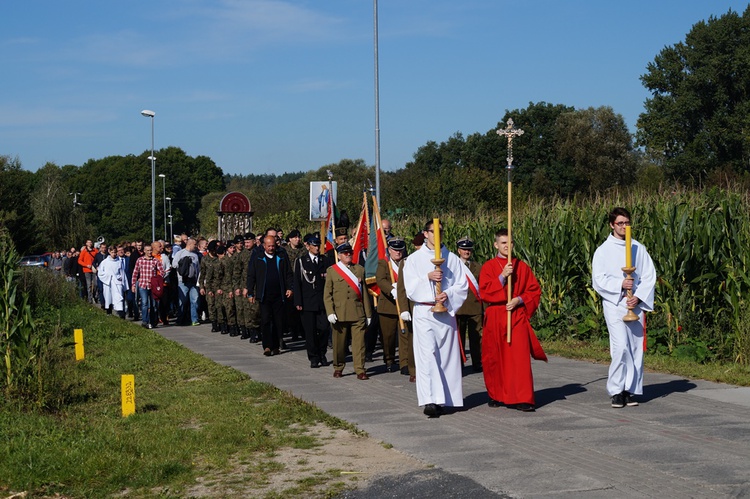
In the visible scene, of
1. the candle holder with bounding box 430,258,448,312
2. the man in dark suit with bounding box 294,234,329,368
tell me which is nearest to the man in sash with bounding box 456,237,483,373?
the man in dark suit with bounding box 294,234,329,368

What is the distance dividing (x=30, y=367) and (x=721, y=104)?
52763mm

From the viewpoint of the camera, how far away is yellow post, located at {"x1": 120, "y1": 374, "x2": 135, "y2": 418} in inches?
433

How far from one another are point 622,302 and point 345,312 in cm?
435

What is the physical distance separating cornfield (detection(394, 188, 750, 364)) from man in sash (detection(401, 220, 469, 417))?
4.93m

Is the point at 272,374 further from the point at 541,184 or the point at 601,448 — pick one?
the point at 541,184

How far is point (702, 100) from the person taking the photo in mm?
58844

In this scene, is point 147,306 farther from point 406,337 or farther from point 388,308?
point 406,337

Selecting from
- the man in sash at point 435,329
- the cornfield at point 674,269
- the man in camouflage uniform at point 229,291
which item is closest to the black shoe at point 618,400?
the man in sash at point 435,329

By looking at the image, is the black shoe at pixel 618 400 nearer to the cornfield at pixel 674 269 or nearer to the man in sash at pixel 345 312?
the cornfield at pixel 674 269

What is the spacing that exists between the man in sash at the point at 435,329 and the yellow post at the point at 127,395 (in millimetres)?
2990

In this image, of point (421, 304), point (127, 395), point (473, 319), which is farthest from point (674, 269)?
point (127, 395)

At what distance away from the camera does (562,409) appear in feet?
35.8

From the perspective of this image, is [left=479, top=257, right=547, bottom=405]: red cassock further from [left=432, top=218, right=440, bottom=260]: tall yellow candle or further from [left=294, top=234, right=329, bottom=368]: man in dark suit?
[left=294, top=234, right=329, bottom=368]: man in dark suit

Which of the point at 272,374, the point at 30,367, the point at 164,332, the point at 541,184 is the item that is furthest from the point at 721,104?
the point at 30,367
